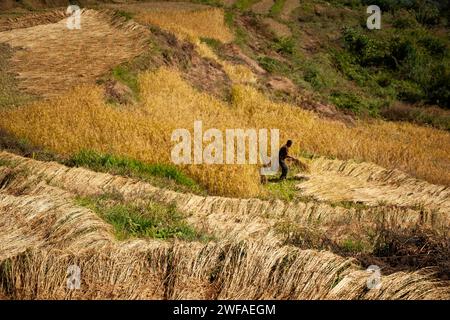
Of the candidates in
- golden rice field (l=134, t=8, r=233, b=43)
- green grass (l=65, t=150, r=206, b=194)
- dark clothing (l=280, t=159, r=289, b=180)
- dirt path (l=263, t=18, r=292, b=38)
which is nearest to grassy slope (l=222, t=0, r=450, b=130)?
dirt path (l=263, t=18, r=292, b=38)

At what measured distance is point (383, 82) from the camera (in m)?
26.8

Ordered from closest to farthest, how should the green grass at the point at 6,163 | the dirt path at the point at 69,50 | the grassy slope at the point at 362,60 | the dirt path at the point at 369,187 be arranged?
the green grass at the point at 6,163 < the dirt path at the point at 369,187 < the dirt path at the point at 69,50 < the grassy slope at the point at 362,60

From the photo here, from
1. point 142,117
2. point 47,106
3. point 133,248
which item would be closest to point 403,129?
point 142,117

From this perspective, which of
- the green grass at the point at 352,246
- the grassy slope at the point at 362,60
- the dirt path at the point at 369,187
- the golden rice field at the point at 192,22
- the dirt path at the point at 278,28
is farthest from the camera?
the dirt path at the point at 278,28

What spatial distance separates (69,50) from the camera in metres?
17.8

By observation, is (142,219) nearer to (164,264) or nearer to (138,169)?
(164,264)

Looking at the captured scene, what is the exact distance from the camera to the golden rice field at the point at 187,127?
10.7 metres

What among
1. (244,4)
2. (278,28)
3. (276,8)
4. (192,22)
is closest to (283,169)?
(192,22)

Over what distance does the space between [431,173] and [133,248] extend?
8821 millimetres

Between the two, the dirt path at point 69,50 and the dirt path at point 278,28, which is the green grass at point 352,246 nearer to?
the dirt path at point 69,50

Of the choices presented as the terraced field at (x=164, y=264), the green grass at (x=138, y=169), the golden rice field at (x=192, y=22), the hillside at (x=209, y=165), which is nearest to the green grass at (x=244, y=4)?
the hillside at (x=209, y=165)

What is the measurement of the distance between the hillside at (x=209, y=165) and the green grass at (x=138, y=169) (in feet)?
0.15

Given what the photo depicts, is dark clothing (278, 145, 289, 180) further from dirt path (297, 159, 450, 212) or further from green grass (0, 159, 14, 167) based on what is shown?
green grass (0, 159, 14, 167)

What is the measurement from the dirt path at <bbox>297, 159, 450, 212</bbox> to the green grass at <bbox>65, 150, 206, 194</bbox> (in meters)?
2.24
